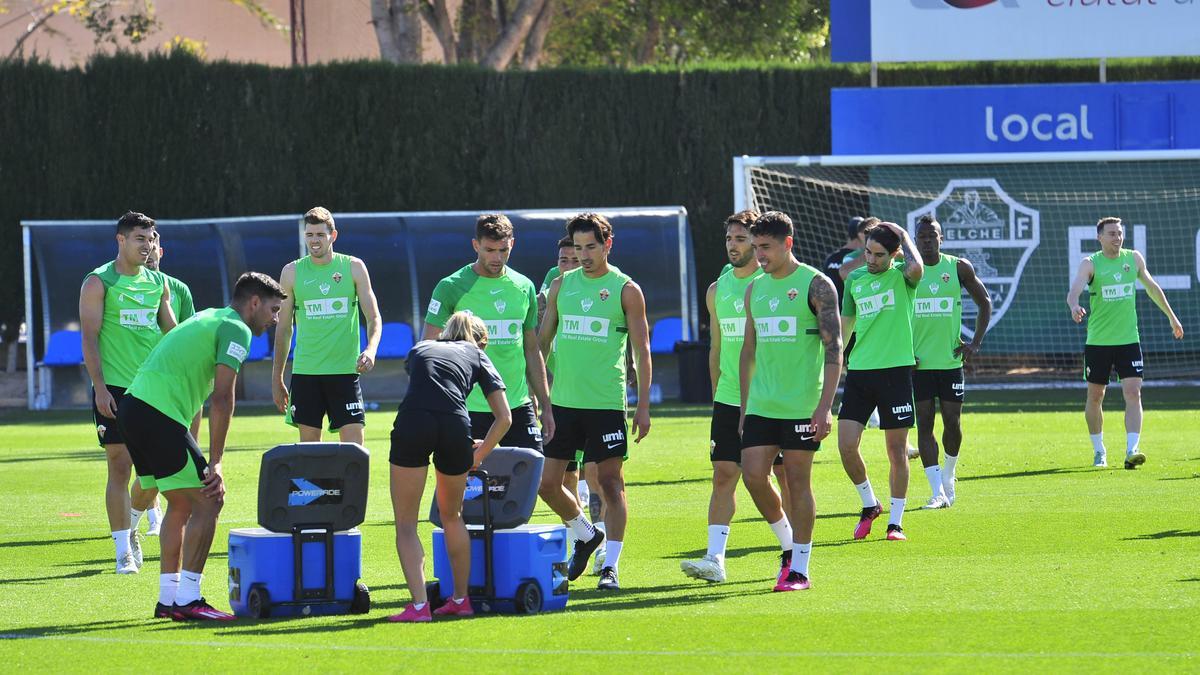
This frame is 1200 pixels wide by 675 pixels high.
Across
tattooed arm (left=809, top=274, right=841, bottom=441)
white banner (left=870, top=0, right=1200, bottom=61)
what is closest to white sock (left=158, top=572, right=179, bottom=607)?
tattooed arm (left=809, top=274, right=841, bottom=441)

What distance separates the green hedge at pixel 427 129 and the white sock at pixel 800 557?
18801mm

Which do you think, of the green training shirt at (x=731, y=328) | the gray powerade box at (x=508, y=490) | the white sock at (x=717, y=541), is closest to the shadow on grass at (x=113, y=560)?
the gray powerade box at (x=508, y=490)

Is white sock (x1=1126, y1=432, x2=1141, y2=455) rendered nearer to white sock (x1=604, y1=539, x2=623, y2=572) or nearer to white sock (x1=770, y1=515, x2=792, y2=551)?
white sock (x1=770, y1=515, x2=792, y2=551)

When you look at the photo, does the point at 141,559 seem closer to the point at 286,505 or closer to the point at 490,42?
the point at 286,505

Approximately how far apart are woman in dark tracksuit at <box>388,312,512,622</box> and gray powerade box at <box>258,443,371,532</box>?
0.90 ft

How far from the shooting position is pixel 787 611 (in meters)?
8.49

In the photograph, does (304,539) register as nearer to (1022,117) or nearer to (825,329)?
(825,329)

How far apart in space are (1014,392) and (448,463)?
723 inches

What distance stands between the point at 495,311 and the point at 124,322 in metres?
2.48

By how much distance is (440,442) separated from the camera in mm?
8195

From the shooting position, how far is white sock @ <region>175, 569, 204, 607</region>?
8484 mm

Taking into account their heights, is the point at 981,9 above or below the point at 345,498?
above

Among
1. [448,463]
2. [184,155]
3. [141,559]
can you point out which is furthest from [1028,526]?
[184,155]

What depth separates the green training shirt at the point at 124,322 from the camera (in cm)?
1070
